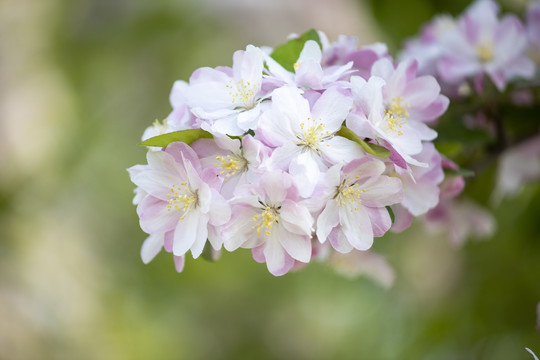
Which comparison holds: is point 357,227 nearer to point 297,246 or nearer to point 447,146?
point 297,246

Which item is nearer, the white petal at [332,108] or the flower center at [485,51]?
the white petal at [332,108]

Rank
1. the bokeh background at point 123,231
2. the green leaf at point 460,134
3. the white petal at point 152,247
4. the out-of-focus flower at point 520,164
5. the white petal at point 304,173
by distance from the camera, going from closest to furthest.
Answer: the white petal at point 304,173 → the white petal at point 152,247 → the green leaf at point 460,134 → the out-of-focus flower at point 520,164 → the bokeh background at point 123,231

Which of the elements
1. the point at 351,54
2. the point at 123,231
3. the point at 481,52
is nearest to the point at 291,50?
the point at 351,54

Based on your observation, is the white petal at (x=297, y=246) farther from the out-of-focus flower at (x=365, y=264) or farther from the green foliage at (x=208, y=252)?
the out-of-focus flower at (x=365, y=264)

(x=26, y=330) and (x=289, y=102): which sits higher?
(x=289, y=102)

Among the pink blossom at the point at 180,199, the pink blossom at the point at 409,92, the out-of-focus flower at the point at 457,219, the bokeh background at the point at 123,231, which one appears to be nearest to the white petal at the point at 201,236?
the pink blossom at the point at 180,199

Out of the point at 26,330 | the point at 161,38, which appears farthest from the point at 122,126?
the point at 26,330

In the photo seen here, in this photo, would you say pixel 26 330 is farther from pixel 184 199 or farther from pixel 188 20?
pixel 184 199
